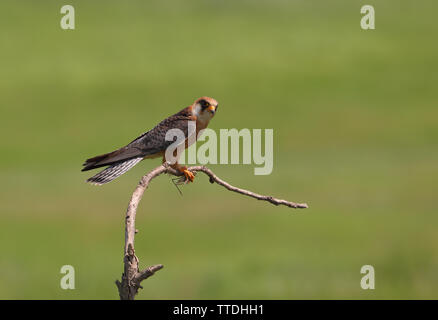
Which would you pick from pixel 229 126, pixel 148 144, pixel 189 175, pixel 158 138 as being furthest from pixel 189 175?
pixel 229 126

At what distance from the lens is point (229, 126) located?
1559 inches

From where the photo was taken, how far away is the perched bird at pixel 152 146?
7522mm

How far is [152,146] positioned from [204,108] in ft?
2.11

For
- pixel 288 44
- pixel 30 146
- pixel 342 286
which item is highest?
pixel 288 44

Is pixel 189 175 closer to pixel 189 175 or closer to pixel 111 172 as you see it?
pixel 189 175

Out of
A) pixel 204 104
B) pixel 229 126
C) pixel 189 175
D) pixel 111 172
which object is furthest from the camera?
pixel 229 126

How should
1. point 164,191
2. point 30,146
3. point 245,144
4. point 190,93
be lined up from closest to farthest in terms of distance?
point 245,144
point 164,191
point 30,146
point 190,93

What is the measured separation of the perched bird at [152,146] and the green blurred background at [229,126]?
41.4 ft

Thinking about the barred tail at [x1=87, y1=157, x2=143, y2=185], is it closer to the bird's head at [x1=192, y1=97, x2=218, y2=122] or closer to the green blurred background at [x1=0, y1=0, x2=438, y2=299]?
the bird's head at [x1=192, y1=97, x2=218, y2=122]

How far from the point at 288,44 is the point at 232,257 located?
3198cm

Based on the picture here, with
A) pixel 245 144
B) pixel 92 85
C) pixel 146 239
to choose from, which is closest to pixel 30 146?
pixel 92 85

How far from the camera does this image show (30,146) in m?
41.6

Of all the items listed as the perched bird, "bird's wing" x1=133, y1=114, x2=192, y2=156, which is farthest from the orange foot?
"bird's wing" x1=133, y1=114, x2=192, y2=156

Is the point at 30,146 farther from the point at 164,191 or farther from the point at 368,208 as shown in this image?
the point at 368,208
